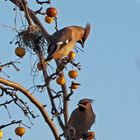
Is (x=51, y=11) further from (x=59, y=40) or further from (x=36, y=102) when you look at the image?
(x=36, y=102)

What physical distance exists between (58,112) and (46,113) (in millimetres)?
151

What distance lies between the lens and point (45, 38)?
375 cm

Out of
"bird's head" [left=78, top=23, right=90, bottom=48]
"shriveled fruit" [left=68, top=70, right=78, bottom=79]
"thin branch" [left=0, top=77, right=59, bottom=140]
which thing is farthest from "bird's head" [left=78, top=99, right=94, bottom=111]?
"thin branch" [left=0, top=77, right=59, bottom=140]

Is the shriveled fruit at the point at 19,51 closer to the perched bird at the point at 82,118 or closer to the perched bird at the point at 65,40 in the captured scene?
the perched bird at the point at 65,40

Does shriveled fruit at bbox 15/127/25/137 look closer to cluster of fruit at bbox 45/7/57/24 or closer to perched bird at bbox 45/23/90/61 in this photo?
perched bird at bbox 45/23/90/61

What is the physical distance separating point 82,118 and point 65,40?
2.32 feet

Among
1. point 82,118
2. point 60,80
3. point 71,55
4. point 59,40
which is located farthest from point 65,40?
point 60,80

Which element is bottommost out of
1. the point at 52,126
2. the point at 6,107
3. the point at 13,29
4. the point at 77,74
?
the point at 52,126

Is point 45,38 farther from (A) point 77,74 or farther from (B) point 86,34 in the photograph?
(B) point 86,34

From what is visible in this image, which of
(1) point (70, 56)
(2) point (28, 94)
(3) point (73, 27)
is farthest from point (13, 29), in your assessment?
(3) point (73, 27)

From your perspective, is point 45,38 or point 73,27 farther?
point 73,27

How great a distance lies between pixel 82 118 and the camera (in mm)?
4316

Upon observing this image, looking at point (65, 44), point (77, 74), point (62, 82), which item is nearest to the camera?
point (62, 82)

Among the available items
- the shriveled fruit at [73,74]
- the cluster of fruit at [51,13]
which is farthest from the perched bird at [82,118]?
the cluster of fruit at [51,13]
